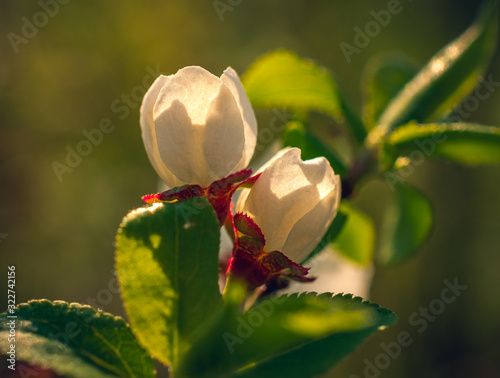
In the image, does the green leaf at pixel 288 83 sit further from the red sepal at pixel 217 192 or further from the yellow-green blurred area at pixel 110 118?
the yellow-green blurred area at pixel 110 118

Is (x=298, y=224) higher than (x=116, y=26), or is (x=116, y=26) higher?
(x=116, y=26)

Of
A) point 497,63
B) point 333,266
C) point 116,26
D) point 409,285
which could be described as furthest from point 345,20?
point 333,266

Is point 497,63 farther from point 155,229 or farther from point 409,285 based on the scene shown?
point 155,229

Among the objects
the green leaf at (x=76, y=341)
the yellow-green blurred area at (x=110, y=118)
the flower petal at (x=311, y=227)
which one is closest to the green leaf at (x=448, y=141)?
the flower petal at (x=311, y=227)

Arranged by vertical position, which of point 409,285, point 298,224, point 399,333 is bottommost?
point 399,333

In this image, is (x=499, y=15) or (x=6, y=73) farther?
(x=6, y=73)

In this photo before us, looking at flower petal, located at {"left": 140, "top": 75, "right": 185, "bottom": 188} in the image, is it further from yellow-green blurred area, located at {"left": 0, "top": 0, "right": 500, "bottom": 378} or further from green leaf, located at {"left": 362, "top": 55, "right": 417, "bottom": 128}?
yellow-green blurred area, located at {"left": 0, "top": 0, "right": 500, "bottom": 378}

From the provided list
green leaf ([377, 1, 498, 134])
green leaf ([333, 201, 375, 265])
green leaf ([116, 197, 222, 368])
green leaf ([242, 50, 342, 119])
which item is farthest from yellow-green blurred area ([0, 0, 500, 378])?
green leaf ([116, 197, 222, 368])
